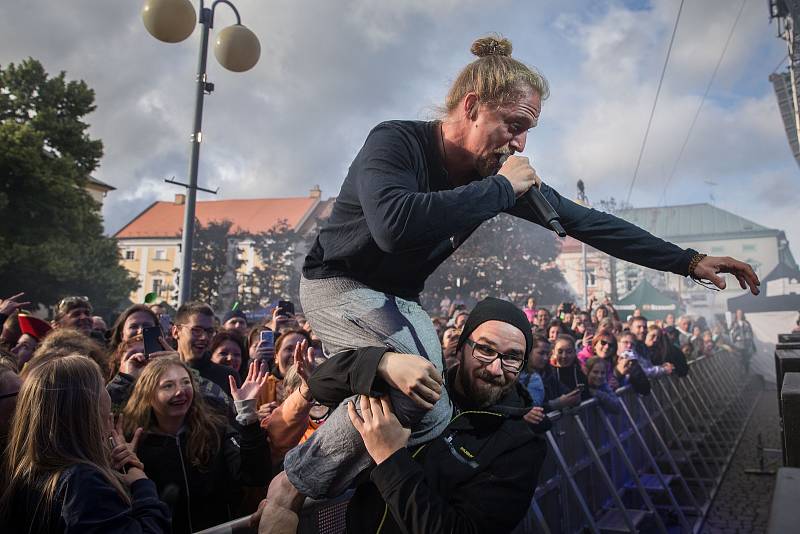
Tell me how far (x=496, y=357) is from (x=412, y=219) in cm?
99

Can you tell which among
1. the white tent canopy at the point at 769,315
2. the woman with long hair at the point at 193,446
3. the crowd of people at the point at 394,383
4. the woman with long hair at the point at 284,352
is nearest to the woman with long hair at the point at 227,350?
the woman with long hair at the point at 284,352

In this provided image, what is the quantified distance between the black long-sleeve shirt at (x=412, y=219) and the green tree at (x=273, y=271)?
38.3 m

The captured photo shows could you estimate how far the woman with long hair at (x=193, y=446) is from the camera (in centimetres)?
308

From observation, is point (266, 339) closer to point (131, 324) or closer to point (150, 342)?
point (131, 324)

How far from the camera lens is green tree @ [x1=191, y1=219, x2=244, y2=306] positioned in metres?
38.9

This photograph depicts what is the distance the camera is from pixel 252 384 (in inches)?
130

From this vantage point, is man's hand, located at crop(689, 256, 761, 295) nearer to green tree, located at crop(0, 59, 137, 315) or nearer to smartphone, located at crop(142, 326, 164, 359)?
smartphone, located at crop(142, 326, 164, 359)

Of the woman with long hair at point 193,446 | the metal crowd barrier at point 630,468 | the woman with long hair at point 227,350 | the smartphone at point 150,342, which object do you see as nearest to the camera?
the woman with long hair at point 193,446

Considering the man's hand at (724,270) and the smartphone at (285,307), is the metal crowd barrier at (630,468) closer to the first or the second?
the man's hand at (724,270)

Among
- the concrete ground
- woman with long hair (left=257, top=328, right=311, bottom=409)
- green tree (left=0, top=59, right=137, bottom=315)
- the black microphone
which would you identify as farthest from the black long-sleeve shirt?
green tree (left=0, top=59, right=137, bottom=315)

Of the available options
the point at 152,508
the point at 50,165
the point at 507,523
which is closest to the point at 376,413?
the point at 507,523

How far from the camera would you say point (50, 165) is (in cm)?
2741

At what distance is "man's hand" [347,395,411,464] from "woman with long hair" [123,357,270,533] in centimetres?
139

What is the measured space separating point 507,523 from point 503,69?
163 centimetres
